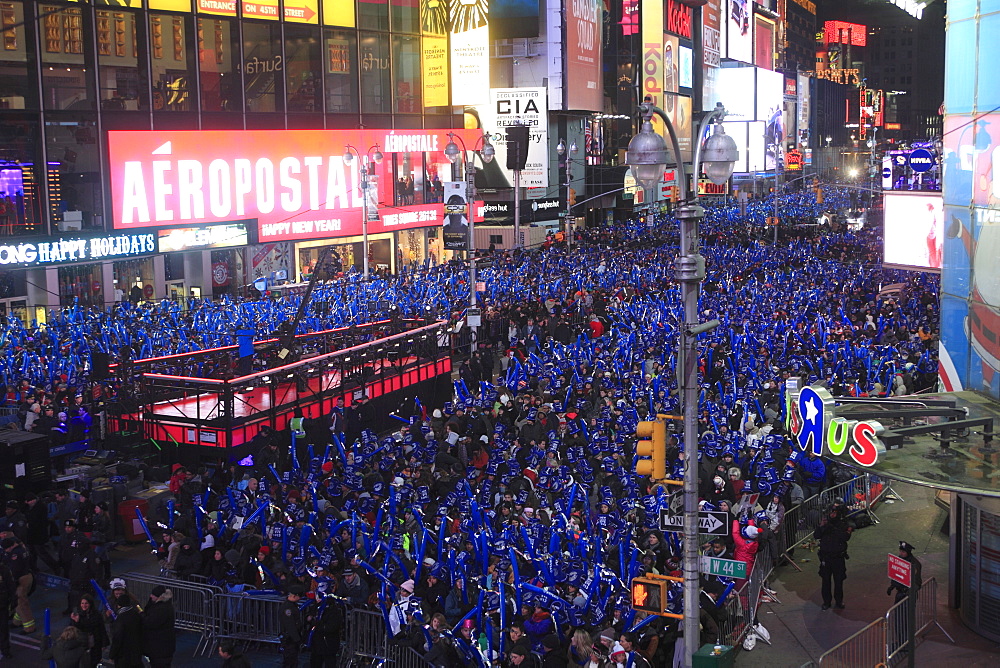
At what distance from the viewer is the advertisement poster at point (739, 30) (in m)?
130

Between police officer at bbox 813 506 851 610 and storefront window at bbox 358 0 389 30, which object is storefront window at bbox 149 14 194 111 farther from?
police officer at bbox 813 506 851 610

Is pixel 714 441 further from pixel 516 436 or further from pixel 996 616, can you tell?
pixel 996 616

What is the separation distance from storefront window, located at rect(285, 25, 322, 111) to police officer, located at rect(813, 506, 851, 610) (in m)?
41.7

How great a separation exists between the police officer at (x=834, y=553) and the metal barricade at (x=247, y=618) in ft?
26.5

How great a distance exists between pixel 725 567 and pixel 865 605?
5610 millimetres

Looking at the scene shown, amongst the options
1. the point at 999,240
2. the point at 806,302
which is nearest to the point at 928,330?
the point at 806,302

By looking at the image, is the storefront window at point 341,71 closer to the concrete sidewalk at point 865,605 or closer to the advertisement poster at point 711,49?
the concrete sidewalk at point 865,605

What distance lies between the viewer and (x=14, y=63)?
4175cm

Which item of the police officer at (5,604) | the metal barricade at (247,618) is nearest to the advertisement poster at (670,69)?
the metal barricade at (247,618)

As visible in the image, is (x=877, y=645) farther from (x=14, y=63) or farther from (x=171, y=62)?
(x=171, y=62)

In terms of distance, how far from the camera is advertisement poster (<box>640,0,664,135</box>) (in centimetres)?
9594

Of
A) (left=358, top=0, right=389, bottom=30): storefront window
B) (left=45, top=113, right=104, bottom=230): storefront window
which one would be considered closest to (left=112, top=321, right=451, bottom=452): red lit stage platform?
(left=45, top=113, right=104, bottom=230): storefront window

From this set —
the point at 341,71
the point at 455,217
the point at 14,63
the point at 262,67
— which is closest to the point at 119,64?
the point at 14,63

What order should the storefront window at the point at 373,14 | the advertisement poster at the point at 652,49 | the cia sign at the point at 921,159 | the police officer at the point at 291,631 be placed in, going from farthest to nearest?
the advertisement poster at the point at 652,49, the storefront window at the point at 373,14, the cia sign at the point at 921,159, the police officer at the point at 291,631
